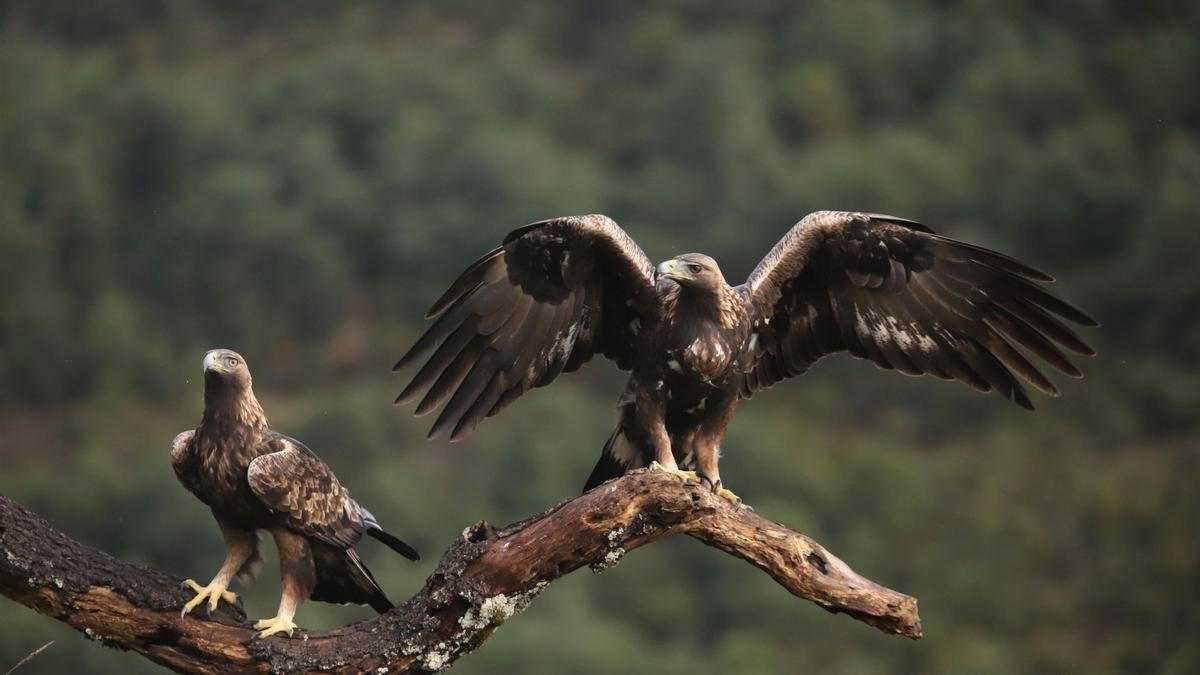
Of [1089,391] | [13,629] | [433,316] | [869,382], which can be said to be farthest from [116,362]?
[433,316]

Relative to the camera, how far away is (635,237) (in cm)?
5728

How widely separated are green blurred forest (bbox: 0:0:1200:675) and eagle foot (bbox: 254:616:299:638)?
30421 mm

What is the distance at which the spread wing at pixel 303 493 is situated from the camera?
8.44 m

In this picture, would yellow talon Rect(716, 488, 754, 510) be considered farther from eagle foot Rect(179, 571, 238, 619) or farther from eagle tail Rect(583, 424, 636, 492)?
eagle foot Rect(179, 571, 238, 619)

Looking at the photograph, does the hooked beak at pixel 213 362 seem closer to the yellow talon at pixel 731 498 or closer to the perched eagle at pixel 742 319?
the perched eagle at pixel 742 319

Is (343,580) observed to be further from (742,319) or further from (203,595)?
(742,319)

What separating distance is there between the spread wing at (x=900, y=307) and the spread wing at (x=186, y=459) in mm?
3182

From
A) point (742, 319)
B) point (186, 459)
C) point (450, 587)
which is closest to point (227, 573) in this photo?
point (186, 459)

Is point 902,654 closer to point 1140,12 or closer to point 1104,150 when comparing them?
point 1104,150

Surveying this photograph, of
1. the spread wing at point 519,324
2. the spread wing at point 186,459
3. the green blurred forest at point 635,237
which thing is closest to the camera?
the spread wing at point 186,459

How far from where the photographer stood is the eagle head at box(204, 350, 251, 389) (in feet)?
28.3

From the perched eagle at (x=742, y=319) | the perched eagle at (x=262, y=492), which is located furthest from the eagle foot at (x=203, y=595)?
the perched eagle at (x=742, y=319)

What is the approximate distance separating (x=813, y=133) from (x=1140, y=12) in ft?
49.8

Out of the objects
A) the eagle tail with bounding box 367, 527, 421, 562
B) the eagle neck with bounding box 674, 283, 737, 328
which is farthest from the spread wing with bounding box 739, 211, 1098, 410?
the eagle tail with bounding box 367, 527, 421, 562
